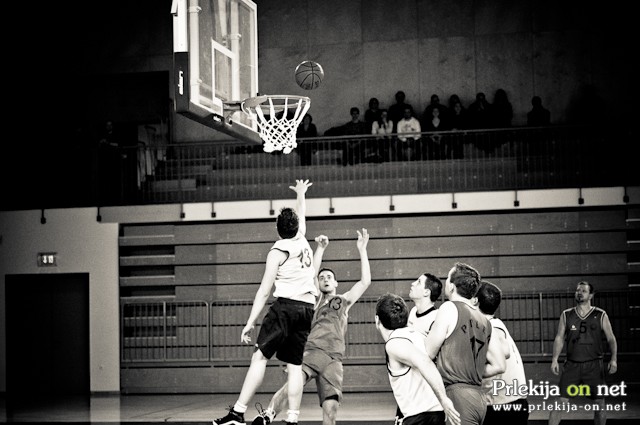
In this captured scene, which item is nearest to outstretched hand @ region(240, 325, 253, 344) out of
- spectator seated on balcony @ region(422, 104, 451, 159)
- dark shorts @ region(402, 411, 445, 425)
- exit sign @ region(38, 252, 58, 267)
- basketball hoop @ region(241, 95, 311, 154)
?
dark shorts @ region(402, 411, 445, 425)

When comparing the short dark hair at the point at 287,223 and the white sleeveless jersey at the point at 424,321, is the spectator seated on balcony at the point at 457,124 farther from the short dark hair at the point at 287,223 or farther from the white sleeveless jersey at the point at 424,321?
the short dark hair at the point at 287,223

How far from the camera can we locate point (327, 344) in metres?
8.21

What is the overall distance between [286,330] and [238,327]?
382 inches

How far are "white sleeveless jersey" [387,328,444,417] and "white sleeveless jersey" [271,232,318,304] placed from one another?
1.67 m

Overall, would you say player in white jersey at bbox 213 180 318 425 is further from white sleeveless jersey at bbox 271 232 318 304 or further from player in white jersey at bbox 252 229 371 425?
player in white jersey at bbox 252 229 371 425

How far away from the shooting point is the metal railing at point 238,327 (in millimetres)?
15773

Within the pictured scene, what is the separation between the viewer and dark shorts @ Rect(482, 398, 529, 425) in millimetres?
6688

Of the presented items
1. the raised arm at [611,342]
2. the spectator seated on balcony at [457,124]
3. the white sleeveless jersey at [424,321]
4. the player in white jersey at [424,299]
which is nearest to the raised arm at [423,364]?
the player in white jersey at [424,299]

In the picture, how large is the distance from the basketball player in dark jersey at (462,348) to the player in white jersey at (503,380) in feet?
1.86

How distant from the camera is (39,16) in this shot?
64.6ft

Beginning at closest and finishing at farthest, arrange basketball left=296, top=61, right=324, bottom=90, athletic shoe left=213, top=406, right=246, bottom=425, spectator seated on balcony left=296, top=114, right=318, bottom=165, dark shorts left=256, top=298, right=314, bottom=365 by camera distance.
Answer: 1. athletic shoe left=213, top=406, right=246, bottom=425
2. dark shorts left=256, top=298, right=314, bottom=365
3. basketball left=296, top=61, right=324, bottom=90
4. spectator seated on balcony left=296, top=114, right=318, bottom=165

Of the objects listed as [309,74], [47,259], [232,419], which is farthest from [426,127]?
[232,419]

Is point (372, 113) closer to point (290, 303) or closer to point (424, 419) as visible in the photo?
point (290, 303)

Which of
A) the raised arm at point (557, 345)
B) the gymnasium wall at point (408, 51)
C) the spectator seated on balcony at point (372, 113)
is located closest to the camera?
the raised arm at point (557, 345)
